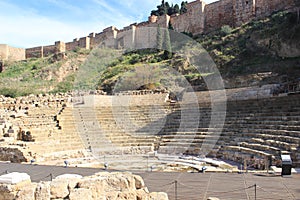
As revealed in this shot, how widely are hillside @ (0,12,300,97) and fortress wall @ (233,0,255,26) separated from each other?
207 cm

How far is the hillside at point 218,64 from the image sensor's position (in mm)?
20906

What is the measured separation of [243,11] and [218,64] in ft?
38.7

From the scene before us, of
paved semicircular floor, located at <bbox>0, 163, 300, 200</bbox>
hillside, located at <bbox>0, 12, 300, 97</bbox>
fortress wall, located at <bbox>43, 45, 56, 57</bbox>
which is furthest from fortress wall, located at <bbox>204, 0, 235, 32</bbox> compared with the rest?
paved semicircular floor, located at <bbox>0, 163, 300, 200</bbox>

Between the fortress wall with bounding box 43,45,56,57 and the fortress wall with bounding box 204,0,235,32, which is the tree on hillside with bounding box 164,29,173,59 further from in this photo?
the fortress wall with bounding box 43,45,56,57

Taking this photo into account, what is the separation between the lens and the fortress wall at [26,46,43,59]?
50.3 meters

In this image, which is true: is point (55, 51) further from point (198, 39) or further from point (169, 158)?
point (169, 158)

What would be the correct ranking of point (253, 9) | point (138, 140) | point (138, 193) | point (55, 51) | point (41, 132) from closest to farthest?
point (138, 193)
point (41, 132)
point (138, 140)
point (253, 9)
point (55, 51)

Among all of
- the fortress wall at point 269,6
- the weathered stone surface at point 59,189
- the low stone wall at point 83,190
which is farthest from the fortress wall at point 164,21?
the weathered stone surface at point 59,189

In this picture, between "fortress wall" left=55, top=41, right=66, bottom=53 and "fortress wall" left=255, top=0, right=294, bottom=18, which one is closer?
"fortress wall" left=255, top=0, right=294, bottom=18

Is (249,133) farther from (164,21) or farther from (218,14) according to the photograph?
(164,21)

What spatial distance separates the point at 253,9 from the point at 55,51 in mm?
31884

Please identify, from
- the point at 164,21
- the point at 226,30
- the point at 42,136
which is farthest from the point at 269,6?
the point at 42,136

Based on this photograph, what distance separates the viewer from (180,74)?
26.2m

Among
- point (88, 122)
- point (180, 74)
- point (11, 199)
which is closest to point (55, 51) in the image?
point (180, 74)
